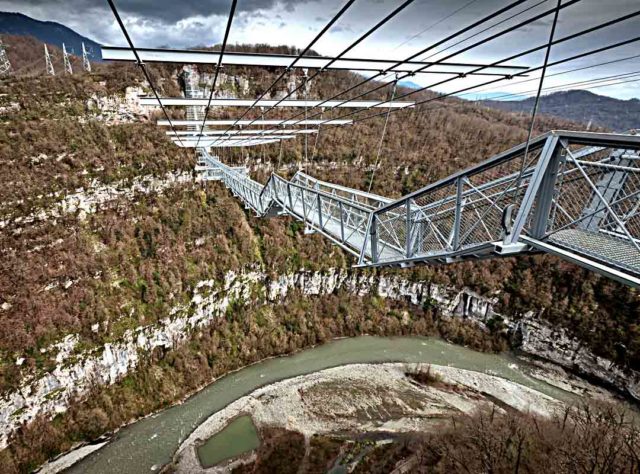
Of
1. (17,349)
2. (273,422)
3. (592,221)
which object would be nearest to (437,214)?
(592,221)

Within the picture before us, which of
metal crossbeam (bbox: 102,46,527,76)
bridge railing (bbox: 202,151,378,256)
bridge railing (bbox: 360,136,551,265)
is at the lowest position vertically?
bridge railing (bbox: 202,151,378,256)

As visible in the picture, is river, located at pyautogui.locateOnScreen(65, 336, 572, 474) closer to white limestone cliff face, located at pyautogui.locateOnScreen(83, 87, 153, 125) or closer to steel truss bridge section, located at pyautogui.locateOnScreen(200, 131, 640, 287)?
steel truss bridge section, located at pyautogui.locateOnScreen(200, 131, 640, 287)

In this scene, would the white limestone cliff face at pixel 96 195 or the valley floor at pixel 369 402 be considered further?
the white limestone cliff face at pixel 96 195

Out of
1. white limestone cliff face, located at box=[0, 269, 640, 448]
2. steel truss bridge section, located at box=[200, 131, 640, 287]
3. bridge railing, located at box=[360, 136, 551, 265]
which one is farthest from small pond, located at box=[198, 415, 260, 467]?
steel truss bridge section, located at box=[200, 131, 640, 287]

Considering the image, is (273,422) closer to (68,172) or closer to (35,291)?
(35,291)

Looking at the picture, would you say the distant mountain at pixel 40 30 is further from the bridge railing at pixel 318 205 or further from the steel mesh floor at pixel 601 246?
the steel mesh floor at pixel 601 246

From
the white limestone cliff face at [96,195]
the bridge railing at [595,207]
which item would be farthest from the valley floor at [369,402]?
the bridge railing at [595,207]

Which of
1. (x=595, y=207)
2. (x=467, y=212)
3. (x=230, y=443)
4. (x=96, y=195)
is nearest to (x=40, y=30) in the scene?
(x=96, y=195)
